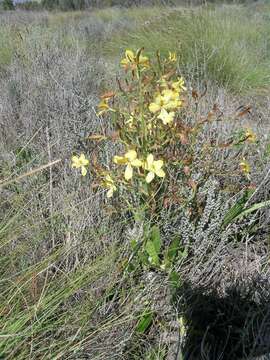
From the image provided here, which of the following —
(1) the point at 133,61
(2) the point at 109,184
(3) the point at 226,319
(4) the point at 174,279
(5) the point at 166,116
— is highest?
(1) the point at 133,61

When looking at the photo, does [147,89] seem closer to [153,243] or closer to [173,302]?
[153,243]

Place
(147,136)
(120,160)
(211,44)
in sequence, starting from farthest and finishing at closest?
(211,44), (147,136), (120,160)

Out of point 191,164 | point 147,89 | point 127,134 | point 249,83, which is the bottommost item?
point 249,83

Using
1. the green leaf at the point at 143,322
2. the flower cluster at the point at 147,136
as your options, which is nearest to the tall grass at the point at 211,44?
the flower cluster at the point at 147,136

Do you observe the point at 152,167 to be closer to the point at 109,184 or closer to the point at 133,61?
the point at 109,184

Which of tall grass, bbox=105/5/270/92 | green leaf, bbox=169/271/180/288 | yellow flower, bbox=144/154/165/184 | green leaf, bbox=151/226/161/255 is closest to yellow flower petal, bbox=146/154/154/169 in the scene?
yellow flower, bbox=144/154/165/184

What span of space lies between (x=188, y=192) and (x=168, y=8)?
426 centimetres

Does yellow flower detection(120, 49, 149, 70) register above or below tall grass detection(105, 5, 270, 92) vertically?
above

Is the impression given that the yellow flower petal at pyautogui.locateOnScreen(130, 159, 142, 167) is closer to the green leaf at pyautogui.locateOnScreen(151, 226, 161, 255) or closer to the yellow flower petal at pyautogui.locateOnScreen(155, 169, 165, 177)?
the yellow flower petal at pyautogui.locateOnScreen(155, 169, 165, 177)

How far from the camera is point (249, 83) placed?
371 centimetres

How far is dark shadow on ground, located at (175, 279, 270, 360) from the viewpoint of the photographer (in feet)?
4.02

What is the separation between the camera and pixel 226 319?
1356mm

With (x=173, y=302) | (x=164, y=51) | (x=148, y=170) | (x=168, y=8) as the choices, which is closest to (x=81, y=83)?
(x=164, y=51)

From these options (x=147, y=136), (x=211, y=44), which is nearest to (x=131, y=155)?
(x=147, y=136)
